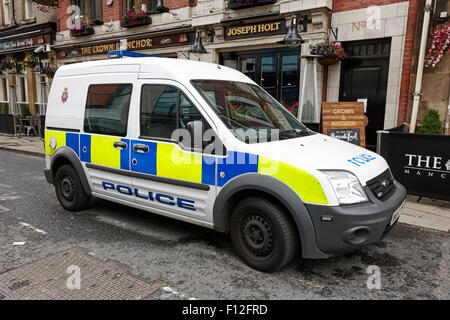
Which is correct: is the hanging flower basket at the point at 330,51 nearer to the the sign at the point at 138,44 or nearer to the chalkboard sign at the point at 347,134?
the chalkboard sign at the point at 347,134

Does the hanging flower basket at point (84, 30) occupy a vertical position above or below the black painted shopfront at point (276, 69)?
above

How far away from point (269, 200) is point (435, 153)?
3.77 metres

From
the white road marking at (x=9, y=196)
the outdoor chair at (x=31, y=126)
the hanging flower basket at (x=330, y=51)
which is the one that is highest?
the hanging flower basket at (x=330, y=51)

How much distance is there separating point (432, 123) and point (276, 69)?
4258mm

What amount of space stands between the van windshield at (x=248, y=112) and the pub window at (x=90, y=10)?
1211 cm

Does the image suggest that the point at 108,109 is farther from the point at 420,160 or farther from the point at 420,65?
the point at 420,65

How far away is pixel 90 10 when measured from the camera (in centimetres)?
1516

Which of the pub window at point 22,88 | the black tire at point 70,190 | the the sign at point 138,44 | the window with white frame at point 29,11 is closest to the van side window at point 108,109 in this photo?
the black tire at point 70,190

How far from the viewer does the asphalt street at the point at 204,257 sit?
3289mm

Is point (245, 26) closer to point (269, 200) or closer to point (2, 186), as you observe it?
point (2, 186)

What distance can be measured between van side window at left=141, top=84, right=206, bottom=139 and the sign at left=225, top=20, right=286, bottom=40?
6139mm

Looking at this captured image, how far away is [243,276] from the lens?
3.52m

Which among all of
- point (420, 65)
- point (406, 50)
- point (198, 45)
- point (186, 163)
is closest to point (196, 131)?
point (186, 163)
